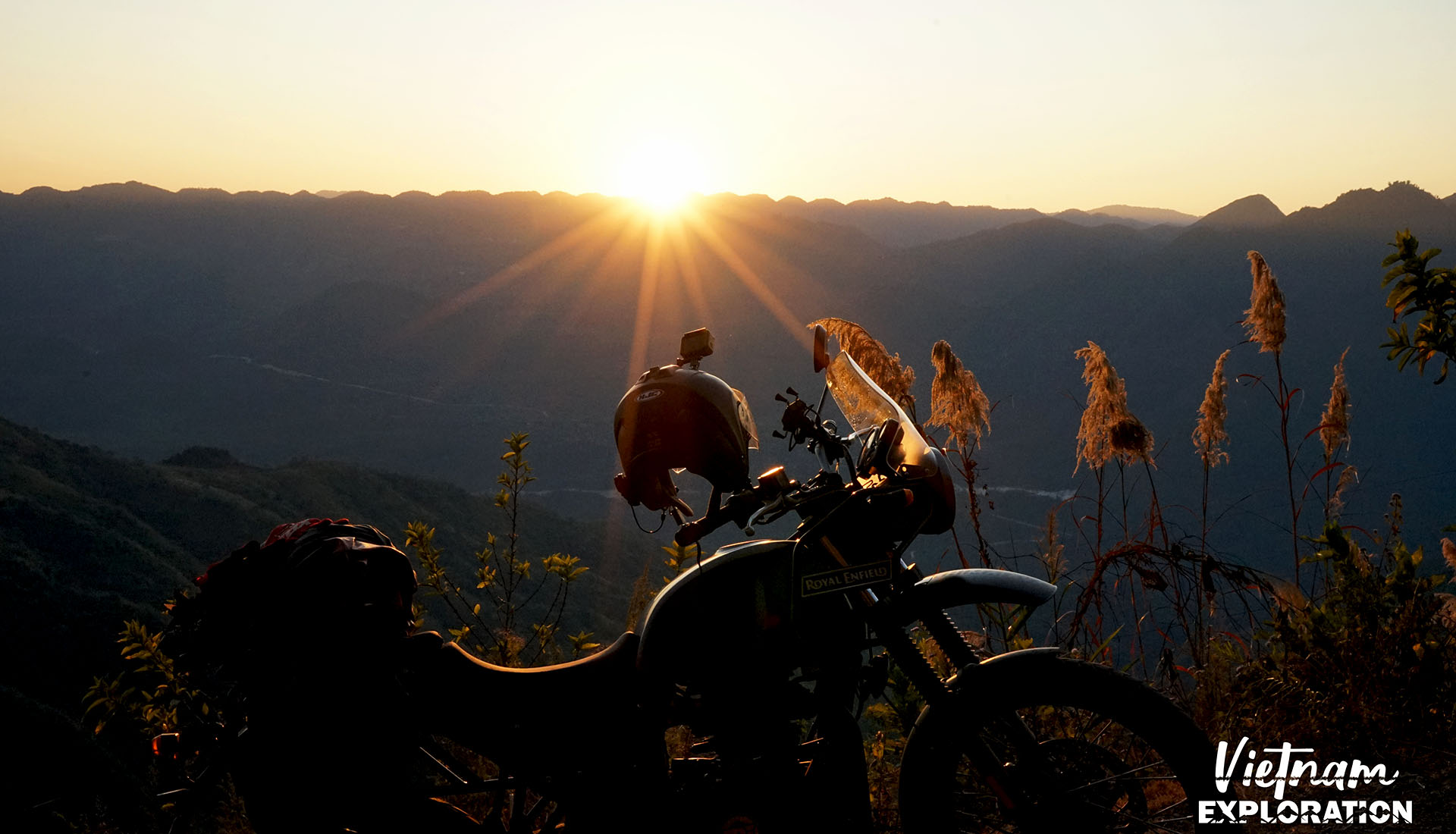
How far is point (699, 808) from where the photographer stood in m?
2.87

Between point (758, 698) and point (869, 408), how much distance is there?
1.06 meters

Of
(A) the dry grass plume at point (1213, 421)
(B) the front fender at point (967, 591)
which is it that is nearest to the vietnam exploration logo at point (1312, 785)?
(B) the front fender at point (967, 591)

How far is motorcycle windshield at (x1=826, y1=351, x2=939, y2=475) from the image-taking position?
294 centimetres

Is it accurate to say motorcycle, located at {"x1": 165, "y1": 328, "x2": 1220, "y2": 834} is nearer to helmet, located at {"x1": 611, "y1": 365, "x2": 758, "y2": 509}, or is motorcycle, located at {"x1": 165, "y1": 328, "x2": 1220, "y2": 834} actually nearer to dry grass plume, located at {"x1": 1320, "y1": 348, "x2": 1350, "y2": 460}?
helmet, located at {"x1": 611, "y1": 365, "x2": 758, "y2": 509}

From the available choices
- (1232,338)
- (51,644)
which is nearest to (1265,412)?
(1232,338)

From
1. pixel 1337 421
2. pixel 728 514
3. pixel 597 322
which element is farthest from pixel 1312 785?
pixel 597 322

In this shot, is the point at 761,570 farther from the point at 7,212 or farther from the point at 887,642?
the point at 7,212

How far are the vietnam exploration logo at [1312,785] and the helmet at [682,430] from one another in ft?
7.24

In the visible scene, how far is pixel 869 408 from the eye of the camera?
3.39 m

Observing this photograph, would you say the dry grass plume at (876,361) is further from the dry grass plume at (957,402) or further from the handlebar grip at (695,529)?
the handlebar grip at (695,529)

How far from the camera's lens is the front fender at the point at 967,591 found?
9.25 ft

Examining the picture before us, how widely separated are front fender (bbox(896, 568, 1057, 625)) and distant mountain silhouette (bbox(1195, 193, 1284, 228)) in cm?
15877

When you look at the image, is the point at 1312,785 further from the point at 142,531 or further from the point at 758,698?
the point at 142,531

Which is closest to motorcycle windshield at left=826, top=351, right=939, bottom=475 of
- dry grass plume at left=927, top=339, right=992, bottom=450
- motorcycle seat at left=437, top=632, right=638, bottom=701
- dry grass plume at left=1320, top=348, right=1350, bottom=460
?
motorcycle seat at left=437, top=632, right=638, bottom=701
